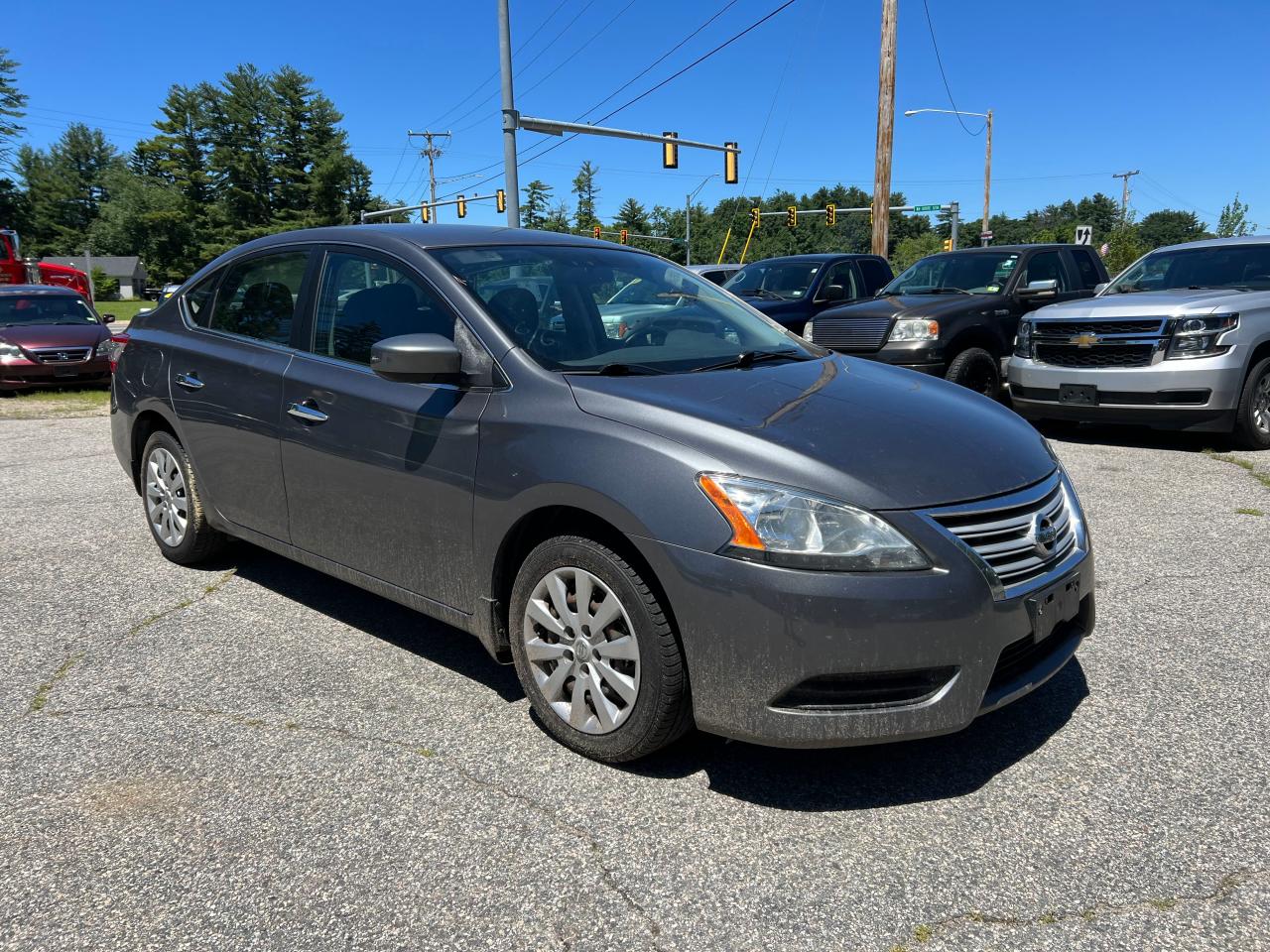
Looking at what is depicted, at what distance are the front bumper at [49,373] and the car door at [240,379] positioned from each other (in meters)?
9.74

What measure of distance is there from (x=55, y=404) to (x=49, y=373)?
64 cm

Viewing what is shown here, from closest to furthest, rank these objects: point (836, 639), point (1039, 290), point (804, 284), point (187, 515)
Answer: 1. point (836, 639)
2. point (187, 515)
3. point (1039, 290)
4. point (804, 284)

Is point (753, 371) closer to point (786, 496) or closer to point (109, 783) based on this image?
point (786, 496)

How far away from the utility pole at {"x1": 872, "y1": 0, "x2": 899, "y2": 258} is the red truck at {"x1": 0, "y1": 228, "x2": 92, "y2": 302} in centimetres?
1798

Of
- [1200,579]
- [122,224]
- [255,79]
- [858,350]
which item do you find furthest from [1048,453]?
[122,224]

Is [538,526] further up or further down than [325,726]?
further up

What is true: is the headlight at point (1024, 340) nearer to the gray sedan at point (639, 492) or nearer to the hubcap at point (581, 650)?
the gray sedan at point (639, 492)

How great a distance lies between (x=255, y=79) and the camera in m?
83.5

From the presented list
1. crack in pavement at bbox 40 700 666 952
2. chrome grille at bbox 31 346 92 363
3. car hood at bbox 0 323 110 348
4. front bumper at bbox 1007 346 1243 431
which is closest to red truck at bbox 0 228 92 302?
car hood at bbox 0 323 110 348

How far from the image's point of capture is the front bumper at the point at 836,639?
103 inches

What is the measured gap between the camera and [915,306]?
Result: 9805 millimetres

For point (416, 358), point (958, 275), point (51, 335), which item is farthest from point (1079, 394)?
point (51, 335)

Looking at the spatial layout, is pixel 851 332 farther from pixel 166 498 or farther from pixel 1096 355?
pixel 166 498

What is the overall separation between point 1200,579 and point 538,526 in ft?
11.8
